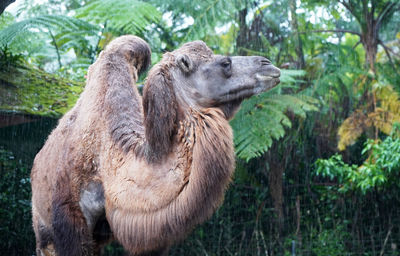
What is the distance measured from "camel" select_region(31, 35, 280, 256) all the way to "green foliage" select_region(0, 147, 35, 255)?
2.74m

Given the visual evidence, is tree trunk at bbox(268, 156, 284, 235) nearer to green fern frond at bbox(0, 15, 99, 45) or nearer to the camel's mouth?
green fern frond at bbox(0, 15, 99, 45)

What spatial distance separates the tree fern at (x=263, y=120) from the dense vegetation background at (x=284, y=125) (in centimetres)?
1

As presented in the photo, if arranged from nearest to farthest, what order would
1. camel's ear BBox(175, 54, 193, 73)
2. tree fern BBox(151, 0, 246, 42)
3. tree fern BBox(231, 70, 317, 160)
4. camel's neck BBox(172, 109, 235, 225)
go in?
camel's neck BBox(172, 109, 235, 225) → camel's ear BBox(175, 54, 193, 73) → tree fern BBox(231, 70, 317, 160) → tree fern BBox(151, 0, 246, 42)

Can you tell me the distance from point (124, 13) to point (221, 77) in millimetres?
3165

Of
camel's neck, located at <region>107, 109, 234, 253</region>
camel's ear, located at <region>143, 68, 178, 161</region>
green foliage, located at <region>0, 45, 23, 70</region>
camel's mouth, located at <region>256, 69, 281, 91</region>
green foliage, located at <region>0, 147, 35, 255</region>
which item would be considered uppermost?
green foliage, located at <region>0, 45, 23, 70</region>

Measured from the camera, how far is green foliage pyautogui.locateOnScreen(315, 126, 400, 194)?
5777 mm

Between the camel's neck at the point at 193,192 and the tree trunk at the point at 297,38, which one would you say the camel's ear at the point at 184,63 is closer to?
the camel's neck at the point at 193,192

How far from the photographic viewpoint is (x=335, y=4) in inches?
285

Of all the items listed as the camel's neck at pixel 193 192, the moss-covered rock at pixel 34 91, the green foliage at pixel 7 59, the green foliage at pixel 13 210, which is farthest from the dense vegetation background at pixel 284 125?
the camel's neck at pixel 193 192

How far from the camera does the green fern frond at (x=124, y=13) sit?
552cm

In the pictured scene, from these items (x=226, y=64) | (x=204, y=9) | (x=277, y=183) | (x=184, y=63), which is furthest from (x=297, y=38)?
(x=184, y=63)

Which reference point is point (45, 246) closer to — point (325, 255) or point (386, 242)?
point (325, 255)

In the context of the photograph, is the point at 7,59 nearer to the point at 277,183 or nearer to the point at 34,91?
the point at 34,91

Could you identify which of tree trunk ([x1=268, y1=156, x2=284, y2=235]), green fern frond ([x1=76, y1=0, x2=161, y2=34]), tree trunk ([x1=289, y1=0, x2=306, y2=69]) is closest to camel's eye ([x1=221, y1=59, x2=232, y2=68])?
green fern frond ([x1=76, y1=0, x2=161, y2=34])
